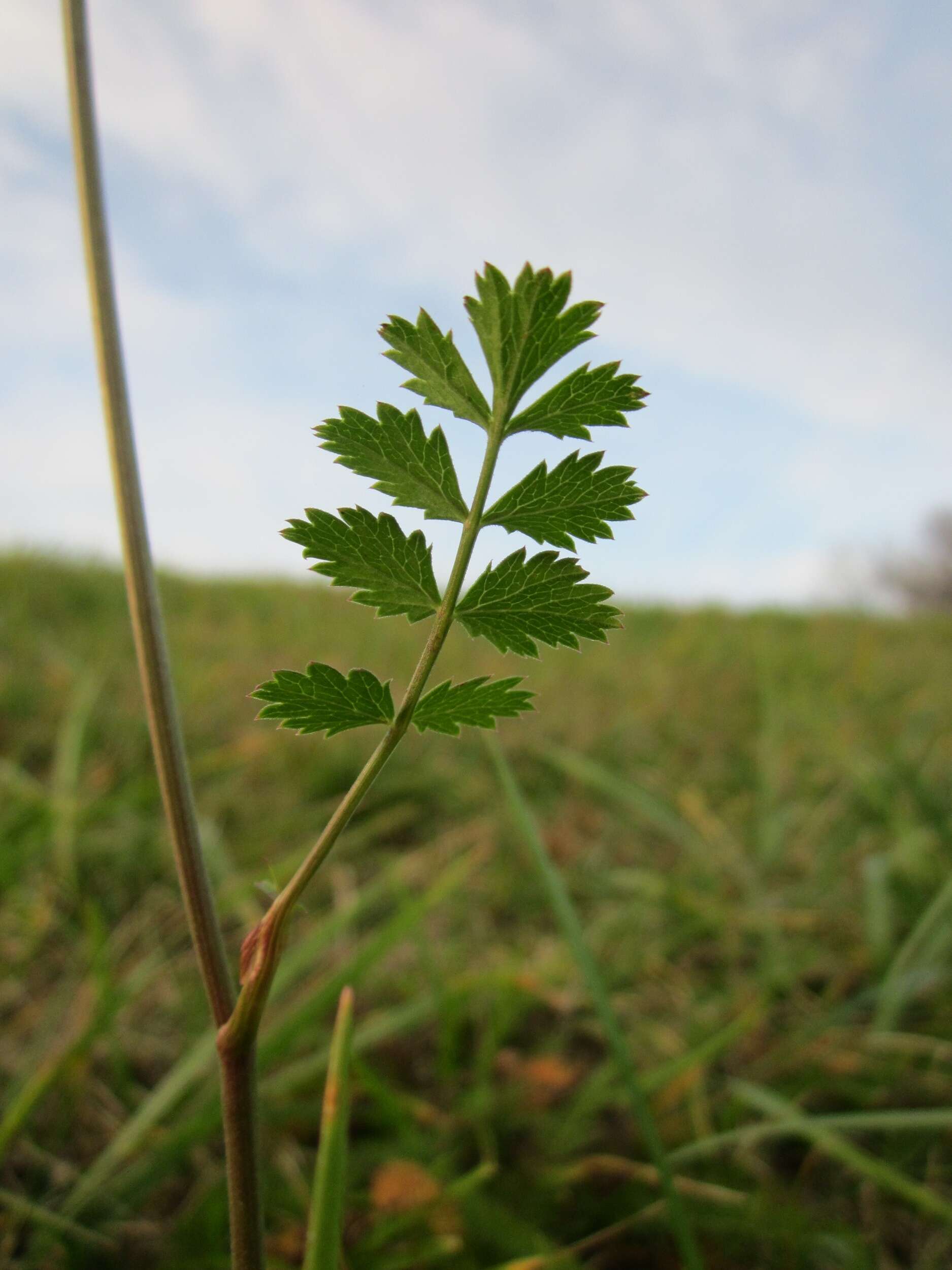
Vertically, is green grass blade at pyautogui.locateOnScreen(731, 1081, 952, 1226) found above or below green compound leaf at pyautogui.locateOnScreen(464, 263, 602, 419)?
below

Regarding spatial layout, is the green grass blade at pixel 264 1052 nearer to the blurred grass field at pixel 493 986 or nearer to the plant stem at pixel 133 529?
the blurred grass field at pixel 493 986

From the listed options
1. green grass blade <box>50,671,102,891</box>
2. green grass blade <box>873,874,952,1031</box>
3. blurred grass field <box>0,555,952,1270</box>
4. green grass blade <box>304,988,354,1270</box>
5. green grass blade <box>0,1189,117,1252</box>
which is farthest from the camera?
green grass blade <box>50,671,102,891</box>

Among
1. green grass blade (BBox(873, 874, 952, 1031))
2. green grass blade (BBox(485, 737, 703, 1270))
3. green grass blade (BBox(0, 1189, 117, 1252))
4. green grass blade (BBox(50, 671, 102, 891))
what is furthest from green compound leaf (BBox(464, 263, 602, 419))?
green grass blade (BBox(50, 671, 102, 891))

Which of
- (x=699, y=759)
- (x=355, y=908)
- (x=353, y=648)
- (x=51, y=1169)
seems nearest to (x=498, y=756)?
(x=355, y=908)

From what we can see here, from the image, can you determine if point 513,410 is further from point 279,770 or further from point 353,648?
point 353,648

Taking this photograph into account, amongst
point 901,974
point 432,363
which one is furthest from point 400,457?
point 901,974

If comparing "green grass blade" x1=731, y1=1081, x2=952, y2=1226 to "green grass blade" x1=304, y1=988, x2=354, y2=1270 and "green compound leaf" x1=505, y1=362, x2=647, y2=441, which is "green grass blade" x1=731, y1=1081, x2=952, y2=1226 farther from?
"green compound leaf" x1=505, y1=362, x2=647, y2=441
